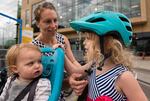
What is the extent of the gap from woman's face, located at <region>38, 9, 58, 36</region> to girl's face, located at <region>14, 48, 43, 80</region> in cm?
61

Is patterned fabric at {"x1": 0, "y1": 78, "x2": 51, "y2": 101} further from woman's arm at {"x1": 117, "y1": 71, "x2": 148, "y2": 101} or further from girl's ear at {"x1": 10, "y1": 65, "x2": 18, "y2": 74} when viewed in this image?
woman's arm at {"x1": 117, "y1": 71, "x2": 148, "y2": 101}

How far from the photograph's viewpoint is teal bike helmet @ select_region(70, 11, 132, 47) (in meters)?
2.22

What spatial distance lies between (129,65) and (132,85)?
0.90 ft

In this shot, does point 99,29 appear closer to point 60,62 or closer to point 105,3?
point 60,62

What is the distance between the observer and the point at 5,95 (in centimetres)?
237

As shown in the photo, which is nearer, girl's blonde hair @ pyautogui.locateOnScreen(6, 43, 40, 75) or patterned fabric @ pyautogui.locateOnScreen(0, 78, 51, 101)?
patterned fabric @ pyautogui.locateOnScreen(0, 78, 51, 101)

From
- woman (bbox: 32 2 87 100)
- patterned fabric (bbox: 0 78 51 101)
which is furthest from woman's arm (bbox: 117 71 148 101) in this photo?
woman (bbox: 32 2 87 100)

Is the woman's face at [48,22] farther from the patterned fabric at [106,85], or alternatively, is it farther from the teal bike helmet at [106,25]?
the patterned fabric at [106,85]

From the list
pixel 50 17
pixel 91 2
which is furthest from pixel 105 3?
pixel 50 17

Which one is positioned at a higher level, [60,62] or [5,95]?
[60,62]

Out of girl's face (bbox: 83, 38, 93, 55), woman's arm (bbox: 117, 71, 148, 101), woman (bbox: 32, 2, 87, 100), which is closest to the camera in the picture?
woman's arm (bbox: 117, 71, 148, 101)

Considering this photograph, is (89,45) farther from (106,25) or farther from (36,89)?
(36,89)

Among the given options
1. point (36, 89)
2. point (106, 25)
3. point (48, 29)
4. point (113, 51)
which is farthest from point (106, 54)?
point (48, 29)

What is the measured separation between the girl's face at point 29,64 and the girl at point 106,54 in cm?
28
